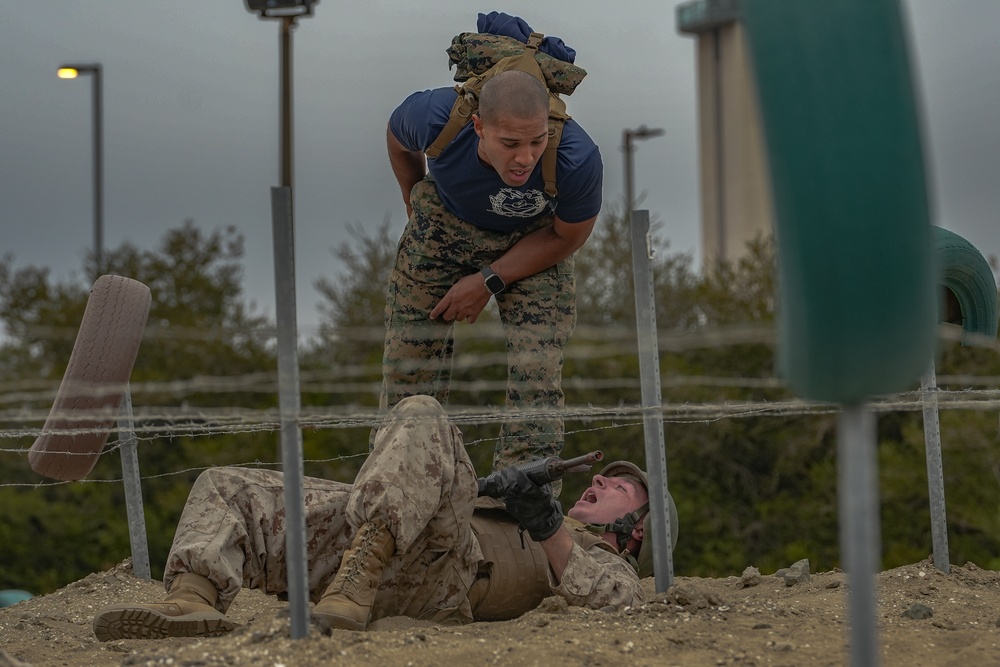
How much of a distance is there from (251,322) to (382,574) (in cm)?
922

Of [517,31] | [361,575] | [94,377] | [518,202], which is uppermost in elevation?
[517,31]

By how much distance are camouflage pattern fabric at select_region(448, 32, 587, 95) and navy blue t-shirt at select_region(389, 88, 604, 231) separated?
115 millimetres

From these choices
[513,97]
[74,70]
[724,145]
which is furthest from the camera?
[724,145]

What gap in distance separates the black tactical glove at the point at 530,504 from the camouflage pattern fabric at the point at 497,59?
138 centimetres

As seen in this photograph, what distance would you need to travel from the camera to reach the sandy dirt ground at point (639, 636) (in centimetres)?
253

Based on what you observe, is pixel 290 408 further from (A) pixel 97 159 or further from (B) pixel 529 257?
(A) pixel 97 159

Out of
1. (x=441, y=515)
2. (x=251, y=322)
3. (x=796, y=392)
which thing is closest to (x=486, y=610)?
(x=441, y=515)

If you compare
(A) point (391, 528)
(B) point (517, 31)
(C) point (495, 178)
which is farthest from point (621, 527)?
(B) point (517, 31)

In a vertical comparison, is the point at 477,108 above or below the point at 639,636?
above

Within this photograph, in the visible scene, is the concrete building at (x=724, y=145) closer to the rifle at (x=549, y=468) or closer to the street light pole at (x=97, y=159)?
the street light pole at (x=97, y=159)

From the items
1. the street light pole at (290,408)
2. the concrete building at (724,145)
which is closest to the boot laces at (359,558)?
the street light pole at (290,408)

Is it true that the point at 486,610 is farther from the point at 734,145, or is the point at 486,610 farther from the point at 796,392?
the point at 734,145

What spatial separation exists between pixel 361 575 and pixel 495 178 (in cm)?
146

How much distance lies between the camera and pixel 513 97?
354cm
